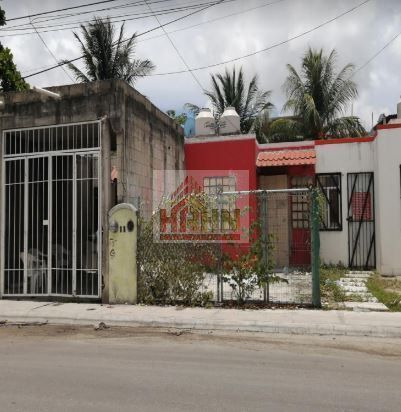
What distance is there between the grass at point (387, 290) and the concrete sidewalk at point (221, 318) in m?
0.79

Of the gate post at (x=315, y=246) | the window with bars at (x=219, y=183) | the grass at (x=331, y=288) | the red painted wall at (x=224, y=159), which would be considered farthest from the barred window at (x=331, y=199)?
the gate post at (x=315, y=246)

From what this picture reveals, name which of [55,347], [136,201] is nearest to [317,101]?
[136,201]

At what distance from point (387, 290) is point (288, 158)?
5.27 m

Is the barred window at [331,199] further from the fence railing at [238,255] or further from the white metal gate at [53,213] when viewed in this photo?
the white metal gate at [53,213]

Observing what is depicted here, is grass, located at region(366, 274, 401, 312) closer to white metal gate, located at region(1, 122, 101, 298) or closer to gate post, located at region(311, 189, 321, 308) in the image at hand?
gate post, located at region(311, 189, 321, 308)

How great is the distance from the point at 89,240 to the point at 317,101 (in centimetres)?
1747

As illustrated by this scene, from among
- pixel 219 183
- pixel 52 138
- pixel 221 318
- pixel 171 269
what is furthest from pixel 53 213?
pixel 219 183

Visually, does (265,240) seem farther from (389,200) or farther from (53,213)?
(389,200)

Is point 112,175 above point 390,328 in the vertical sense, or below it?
above

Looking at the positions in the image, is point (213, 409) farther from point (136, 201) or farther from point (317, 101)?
point (317, 101)

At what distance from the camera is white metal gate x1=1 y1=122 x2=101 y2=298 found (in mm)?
9773

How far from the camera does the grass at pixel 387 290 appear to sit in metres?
8.68

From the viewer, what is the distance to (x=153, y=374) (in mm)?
5020

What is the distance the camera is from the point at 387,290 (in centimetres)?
1023
